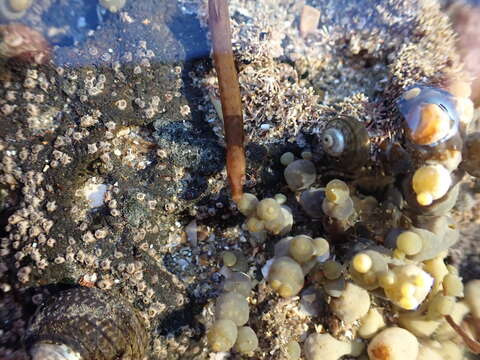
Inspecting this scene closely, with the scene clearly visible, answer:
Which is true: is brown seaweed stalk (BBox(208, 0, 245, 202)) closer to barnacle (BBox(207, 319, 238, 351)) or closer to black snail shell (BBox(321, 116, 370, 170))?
black snail shell (BBox(321, 116, 370, 170))

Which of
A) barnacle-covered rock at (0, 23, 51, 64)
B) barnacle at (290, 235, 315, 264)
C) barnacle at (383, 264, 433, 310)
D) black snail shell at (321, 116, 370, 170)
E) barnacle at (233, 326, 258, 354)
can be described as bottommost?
barnacle at (233, 326, 258, 354)

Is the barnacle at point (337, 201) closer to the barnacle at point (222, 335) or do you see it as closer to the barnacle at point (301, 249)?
the barnacle at point (301, 249)

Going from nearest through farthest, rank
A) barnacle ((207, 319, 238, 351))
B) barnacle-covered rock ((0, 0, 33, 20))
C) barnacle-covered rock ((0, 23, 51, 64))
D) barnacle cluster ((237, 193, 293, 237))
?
barnacle ((207, 319, 238, 351)), barnacle cluster ((237, 193, 293, 237)), barnacle-covered rock ((0, 23, 51, 64)), barnacle-covered rock ((0, 0, 33, 20))

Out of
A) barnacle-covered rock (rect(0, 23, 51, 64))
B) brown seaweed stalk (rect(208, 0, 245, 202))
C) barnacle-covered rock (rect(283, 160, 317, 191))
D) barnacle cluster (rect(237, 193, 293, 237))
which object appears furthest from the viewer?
barnacle-covered rock (rect(0, 23, 51, 64))

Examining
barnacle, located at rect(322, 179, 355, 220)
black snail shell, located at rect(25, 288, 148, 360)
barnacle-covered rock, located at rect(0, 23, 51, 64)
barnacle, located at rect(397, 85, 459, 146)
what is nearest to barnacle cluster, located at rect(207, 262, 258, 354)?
black snail shell, located at rect(25, 288, 148, 360)

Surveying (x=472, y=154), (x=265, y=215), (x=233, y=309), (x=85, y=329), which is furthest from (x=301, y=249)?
(x=85, y=329)

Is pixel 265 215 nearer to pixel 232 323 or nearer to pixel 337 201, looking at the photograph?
pixel 337 201

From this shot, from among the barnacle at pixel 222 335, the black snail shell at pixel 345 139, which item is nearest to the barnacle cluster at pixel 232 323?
the barnacle at pixel 222 335

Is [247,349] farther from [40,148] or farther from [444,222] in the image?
[40,148]
